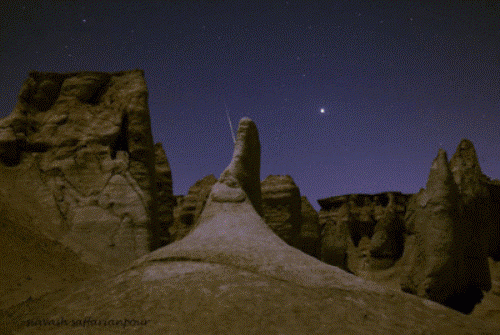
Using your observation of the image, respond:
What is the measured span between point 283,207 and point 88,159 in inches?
361

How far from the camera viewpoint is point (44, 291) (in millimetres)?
3619

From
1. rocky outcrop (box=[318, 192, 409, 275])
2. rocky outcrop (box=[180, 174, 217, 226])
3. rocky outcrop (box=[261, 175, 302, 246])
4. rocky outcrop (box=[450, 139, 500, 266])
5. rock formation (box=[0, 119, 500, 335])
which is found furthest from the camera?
rocky outcrop (box=[180, 174, 217, 226])

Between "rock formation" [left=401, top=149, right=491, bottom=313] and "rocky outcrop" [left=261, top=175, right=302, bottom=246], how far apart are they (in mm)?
5609

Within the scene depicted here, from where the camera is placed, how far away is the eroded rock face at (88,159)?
5.86 metres

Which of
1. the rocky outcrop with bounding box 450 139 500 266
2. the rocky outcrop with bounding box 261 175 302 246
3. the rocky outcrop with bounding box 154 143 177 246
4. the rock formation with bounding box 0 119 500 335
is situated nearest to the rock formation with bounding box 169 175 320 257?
the rocky outcrop with bounding box 261 175 302 246

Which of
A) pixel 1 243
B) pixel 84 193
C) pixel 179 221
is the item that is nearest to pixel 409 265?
pixel 84 193

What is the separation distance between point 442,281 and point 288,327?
708 centimetres

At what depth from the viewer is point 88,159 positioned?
259 inches

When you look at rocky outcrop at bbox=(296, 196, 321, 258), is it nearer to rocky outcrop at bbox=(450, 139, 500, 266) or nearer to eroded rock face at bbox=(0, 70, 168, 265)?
rocky outcrop at bbox=(450, 139, 500, 266)

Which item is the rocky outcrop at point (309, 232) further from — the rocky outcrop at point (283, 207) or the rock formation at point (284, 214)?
the rocky outcrop at point (283, 207)

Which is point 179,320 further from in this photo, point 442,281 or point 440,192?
point 440,192

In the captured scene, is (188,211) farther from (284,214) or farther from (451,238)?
(451,238)

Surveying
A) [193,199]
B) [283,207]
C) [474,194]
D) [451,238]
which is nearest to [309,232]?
[283,207]

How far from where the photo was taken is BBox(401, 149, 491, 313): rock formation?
7.91 metres
